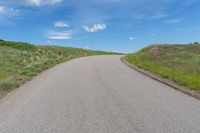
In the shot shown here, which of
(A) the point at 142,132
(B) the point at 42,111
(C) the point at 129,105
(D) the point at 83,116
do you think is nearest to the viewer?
(A) the point at 142,132

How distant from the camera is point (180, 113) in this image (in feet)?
20.8

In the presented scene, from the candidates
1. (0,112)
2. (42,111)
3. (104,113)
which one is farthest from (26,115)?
(104,113)

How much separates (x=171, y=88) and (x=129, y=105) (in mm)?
3496

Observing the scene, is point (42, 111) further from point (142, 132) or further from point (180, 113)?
point (180, 113)

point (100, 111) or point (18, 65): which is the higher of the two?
point (100, 111)

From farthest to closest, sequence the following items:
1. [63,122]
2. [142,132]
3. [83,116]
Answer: [83,116] → [63,122] → [142,132]

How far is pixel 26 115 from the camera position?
6332 mm

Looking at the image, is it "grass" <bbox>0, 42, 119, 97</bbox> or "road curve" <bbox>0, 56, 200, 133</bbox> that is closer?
"road curve" <bbox>0, 56, 200, 133</bbox>

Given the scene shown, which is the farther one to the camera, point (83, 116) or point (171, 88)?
point (171, 88)

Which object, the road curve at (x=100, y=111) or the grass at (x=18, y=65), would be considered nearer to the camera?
the road curve at (x=100, y=111)

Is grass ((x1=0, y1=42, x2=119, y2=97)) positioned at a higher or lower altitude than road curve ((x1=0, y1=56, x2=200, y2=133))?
lower

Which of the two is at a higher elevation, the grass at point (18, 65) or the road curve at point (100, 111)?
the road curve at point (100, 111)

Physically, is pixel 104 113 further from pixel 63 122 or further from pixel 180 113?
pixel 180 113

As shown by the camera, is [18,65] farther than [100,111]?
Yes
